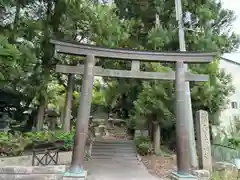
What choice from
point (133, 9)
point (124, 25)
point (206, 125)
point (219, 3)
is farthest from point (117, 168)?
point (219, 3)

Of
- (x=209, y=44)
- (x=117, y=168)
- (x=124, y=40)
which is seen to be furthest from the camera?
(x=124, y=40)

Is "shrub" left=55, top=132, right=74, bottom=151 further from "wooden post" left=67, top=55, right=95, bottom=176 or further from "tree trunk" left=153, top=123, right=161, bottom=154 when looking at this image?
"wooden post" left=67, top=55, right=95, bottom=176

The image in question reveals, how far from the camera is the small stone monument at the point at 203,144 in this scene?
30.3 ft

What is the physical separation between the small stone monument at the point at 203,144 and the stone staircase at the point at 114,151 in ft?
13.5

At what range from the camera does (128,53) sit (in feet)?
25.1

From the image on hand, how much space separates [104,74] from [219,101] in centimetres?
867

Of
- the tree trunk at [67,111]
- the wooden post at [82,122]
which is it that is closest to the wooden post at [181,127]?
the wooden post at [82,122]

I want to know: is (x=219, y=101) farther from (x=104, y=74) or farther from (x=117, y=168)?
(x=104, y=74)

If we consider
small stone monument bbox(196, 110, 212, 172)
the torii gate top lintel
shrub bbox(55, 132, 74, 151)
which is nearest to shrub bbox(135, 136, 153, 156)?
shrub bbox(55, 132, 74, 151)

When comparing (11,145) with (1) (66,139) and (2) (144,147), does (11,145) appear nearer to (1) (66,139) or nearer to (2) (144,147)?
(1) (66,139)

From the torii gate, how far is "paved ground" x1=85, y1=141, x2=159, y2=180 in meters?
2.46

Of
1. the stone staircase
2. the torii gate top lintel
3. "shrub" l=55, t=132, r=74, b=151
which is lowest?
the stone staircase

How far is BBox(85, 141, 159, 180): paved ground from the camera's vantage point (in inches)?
363

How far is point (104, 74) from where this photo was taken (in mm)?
7480
